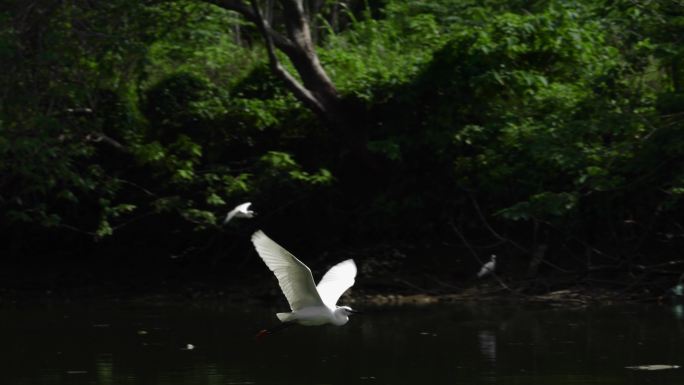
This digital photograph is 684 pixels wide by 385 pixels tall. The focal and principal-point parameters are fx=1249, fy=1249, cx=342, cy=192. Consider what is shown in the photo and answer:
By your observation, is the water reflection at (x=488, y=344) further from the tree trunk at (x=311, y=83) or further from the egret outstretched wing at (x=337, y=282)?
the tree trunk at (x=311, y=83)

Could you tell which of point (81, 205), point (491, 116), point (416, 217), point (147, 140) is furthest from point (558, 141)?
point (81, 205)

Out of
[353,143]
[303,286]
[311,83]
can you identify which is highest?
[311,83]

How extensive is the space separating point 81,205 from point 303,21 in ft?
14.3

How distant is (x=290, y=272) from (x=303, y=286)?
209 millimetres

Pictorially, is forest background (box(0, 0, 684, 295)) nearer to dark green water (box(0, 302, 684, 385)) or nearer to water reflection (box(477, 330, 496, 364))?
dark green water (box(0, 302, 684, 385))

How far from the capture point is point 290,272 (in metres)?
10.3

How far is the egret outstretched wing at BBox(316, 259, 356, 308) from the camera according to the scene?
11.3 metres

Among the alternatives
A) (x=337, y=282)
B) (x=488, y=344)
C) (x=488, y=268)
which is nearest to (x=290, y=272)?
(x=337, y=282)

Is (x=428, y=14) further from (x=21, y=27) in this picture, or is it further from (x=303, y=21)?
(x=21, y=27)

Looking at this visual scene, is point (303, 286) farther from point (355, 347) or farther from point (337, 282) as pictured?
point (355, 347)

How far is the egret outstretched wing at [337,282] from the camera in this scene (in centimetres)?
1130

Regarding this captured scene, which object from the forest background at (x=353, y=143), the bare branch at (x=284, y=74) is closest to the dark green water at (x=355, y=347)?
the forest background at (x=353, y=143)

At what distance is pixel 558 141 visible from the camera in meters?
14.8

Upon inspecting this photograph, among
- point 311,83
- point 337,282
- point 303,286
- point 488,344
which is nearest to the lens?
point 303,286
